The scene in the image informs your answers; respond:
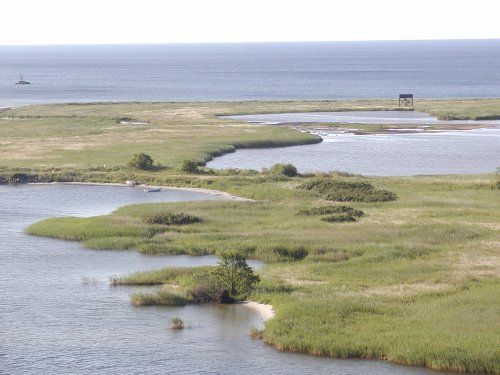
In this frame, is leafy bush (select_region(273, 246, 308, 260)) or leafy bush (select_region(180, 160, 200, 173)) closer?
leafy bush (select_region(273, 246, 308, 260))

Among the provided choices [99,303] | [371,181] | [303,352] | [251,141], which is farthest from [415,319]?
[251,141]

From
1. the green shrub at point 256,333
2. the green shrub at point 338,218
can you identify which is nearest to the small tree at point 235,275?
the green shrub at point 256,333

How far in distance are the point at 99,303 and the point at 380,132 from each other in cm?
7217

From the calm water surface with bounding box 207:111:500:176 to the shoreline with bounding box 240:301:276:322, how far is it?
39.4m

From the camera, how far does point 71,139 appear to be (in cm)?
9675

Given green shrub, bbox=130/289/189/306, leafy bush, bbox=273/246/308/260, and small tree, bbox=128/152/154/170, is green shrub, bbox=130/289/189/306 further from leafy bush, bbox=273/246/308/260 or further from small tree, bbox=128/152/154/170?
small tree, bbox=128/152/154/170

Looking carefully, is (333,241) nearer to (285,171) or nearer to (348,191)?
(348,191)

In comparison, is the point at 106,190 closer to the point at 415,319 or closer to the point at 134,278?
the point at 134,278

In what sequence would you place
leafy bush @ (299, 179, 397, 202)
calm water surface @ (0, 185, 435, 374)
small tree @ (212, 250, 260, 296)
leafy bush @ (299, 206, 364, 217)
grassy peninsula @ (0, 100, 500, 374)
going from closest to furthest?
calm water surface @ (0, 185, 435, 374) → grassy peninsula @ (0, 100, 500, 374) → small tree @ (212, 250, 260, 296) → leafy bush @ (299, 206, 364, 217) → leafy bush @ (299, 179, 397, 202)

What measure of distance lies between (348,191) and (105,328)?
29299mm

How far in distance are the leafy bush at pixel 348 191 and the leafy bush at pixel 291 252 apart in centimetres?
1399

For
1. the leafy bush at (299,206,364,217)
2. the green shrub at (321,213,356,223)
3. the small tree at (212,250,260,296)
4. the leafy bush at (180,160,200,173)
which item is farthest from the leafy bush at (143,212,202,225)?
the leafy bush at (180,160,200,173)

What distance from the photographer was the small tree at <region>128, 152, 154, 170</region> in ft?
250

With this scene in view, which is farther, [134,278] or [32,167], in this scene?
[32,167]
